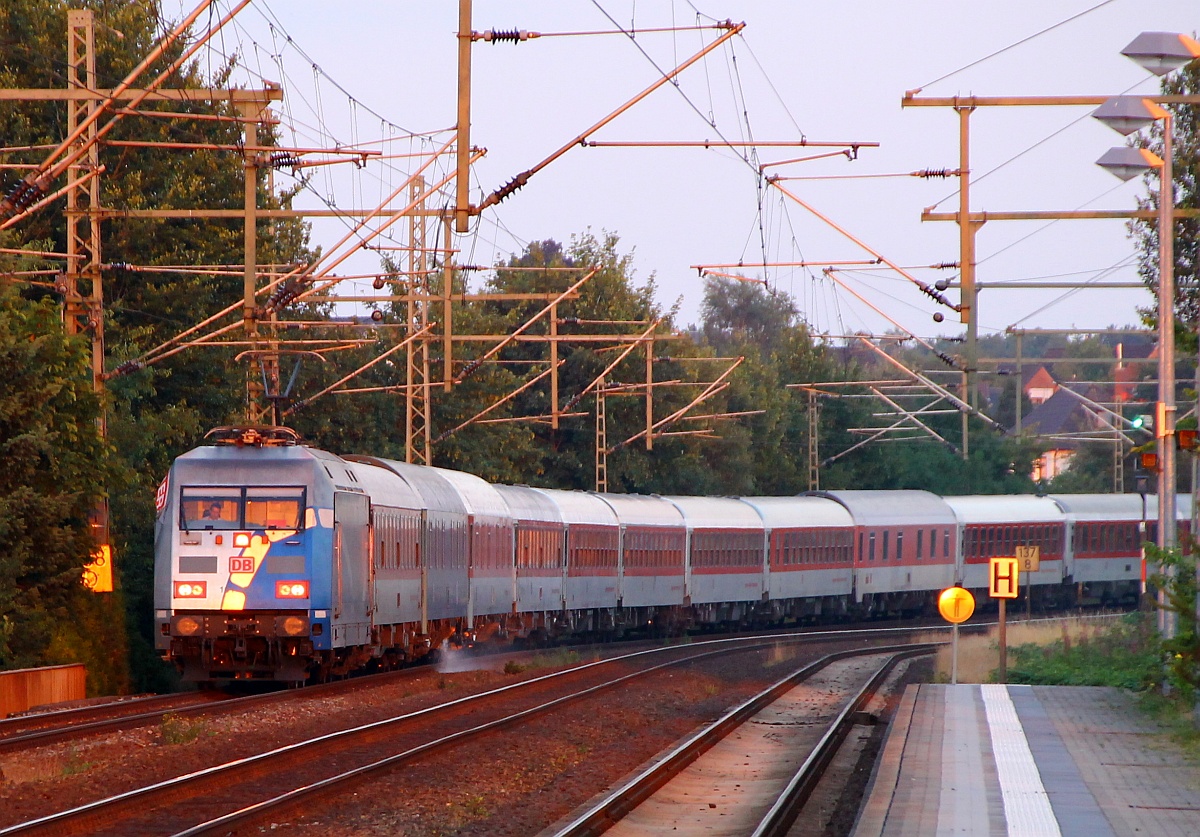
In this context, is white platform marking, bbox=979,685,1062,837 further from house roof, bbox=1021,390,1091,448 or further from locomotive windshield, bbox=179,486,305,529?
house roof, bbox=1021,390,1091,448

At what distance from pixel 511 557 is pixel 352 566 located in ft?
42.0

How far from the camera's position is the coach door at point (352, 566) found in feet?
75.5

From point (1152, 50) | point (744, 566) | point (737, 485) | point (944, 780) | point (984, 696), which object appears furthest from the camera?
point (737, 485)

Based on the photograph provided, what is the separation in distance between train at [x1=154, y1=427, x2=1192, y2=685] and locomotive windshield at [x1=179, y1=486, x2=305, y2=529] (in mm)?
20

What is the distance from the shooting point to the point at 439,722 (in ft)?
66.4

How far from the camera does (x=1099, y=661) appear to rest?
29.0 m

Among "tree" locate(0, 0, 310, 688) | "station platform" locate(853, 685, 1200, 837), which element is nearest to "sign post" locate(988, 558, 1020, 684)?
"station platform" locate(853, 685, 1200, 837)

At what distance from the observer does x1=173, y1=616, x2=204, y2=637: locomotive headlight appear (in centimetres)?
2239

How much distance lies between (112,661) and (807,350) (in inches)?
2730

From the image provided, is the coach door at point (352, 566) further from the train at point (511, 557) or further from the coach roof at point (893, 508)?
the coach roof at point (893, 508)

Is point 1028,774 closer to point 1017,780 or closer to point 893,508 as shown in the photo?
point 1017,780

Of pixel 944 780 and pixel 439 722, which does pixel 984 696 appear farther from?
pixel 944 780

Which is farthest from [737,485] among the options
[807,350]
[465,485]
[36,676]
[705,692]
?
[36,676]

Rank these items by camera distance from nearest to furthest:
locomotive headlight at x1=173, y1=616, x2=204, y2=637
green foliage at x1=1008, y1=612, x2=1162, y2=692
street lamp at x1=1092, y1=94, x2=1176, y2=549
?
street lamp at x1=1092, y1=94, x2=1176, y2=549 → locomotive headlight at x1=173, y1=616, x2=204, y2=637 → green foliage at x1=1008, y1=612, x2=1162, y2=692
